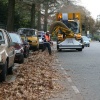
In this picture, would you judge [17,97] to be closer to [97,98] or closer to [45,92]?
[45,92]

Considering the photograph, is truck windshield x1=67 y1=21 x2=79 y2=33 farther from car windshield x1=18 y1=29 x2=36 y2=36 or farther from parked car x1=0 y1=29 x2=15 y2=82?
parked car x1=0 y1=29 x2=15 y2=82

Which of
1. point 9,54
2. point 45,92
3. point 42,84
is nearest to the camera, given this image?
point 45,92

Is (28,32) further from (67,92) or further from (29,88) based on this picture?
(67,92)

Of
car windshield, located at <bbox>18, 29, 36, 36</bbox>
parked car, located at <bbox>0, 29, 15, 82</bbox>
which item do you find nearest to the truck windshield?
car windshield, located at <bbox>18, 29, 36, 36</bbox>

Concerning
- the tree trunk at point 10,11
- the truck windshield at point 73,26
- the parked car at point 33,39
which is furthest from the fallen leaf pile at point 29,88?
the truck windshield at point 73,26

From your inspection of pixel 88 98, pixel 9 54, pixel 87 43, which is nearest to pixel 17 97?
pixel 88 98

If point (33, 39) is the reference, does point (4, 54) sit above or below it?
above

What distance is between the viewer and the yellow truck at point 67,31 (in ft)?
104

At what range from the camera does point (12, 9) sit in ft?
103

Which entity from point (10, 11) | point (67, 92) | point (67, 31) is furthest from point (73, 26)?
point (67, 92)

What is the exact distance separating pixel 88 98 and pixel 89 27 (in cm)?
11651

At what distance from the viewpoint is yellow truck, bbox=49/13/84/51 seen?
31562mm

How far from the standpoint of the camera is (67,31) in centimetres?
3172

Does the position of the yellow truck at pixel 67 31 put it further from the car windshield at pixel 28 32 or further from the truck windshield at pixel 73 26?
the car windshield at pixel 28 32
